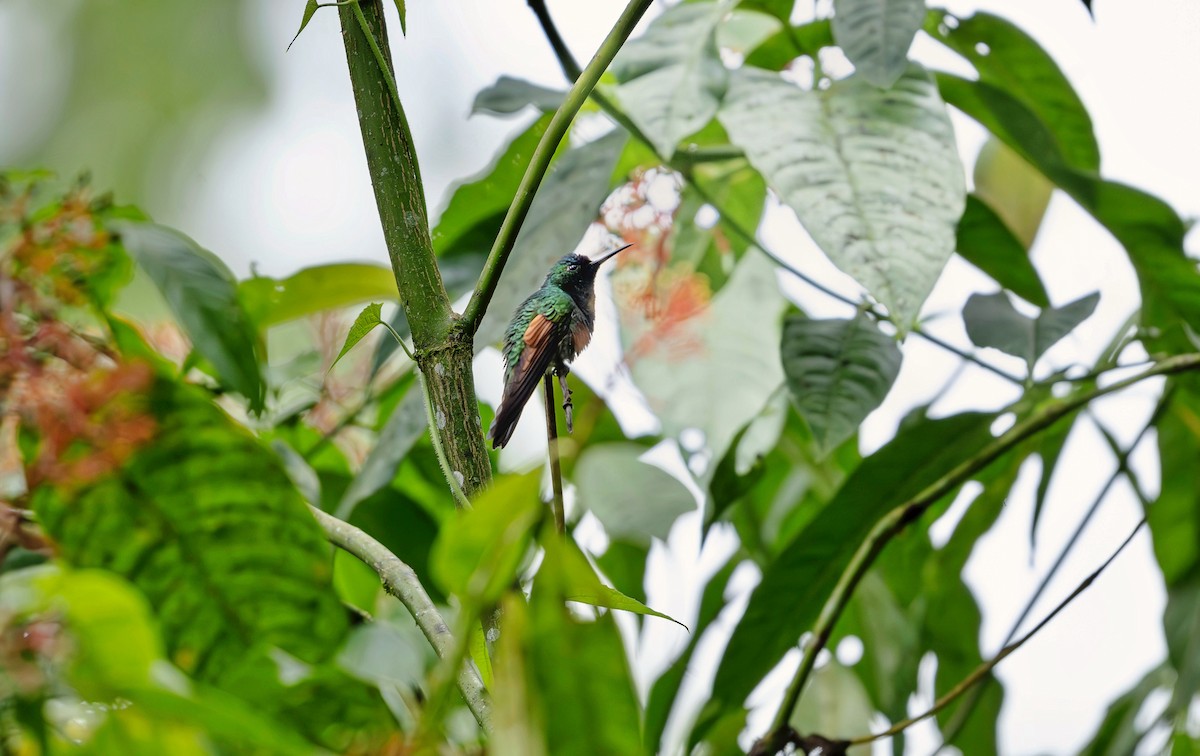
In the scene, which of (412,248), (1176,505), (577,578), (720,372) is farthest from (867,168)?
(1176,505)

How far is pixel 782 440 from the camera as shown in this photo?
90 cm

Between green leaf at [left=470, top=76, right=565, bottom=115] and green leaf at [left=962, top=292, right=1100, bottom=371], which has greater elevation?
green leaf at [left=470, top=76, right=565, bottom=115]

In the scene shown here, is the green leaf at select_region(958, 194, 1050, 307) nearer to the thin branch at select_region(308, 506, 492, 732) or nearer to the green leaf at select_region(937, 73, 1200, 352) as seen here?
the green leaf at select_region(937, 73, 1200, 352)

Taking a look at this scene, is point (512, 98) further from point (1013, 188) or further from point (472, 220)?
point (1013, 188)

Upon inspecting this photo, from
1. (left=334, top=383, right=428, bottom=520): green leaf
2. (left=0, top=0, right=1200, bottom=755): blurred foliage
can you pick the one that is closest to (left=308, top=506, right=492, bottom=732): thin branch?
(left=0, top=0, right=1200, bottom=755): blurred foliage

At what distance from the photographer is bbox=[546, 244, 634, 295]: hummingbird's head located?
342 millimetres

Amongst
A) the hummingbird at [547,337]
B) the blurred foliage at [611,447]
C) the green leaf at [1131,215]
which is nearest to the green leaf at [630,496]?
the blurred foliage at [611,447]

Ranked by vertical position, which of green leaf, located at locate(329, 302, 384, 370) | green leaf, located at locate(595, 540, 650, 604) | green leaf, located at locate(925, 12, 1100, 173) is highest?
green leaf, located at locate(925, 12, 1100, 173)

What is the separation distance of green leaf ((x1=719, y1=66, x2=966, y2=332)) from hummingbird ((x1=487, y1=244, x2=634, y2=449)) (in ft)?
0.55

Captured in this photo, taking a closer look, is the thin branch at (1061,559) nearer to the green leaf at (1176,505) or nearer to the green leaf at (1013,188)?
the green leaf at (1176,505)

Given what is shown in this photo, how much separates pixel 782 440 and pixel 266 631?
603 millimetres

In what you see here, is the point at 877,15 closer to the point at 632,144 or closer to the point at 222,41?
the point at 632,144

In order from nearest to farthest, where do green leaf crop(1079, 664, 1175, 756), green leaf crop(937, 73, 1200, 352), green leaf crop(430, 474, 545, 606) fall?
1. green leaf crop(430, 474, 545, 606)
2. green leaf crop(937, 73, 1200, 352)
3. green leaf crop(1079, 664, 1175, 756)

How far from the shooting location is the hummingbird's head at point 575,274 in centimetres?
34
